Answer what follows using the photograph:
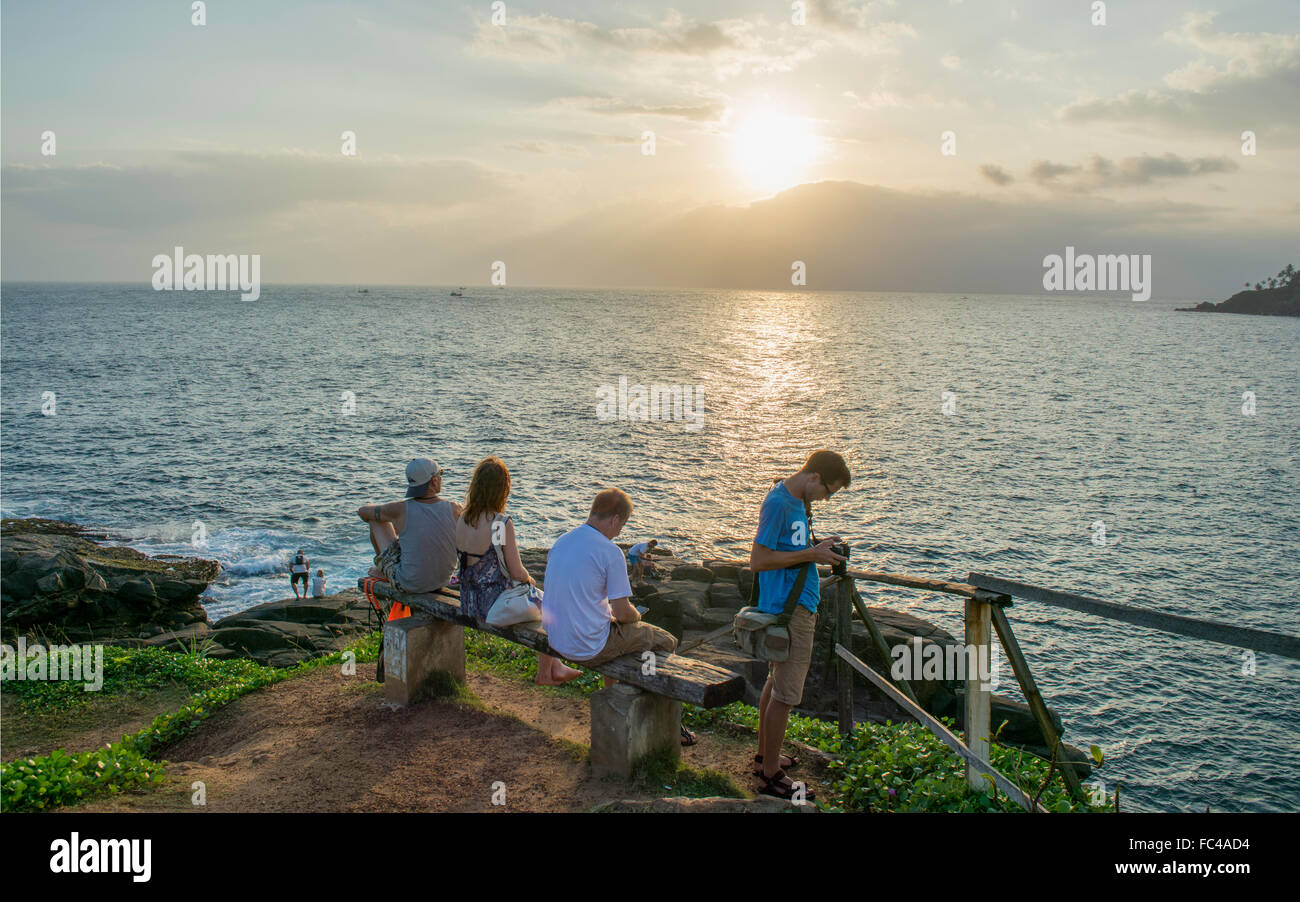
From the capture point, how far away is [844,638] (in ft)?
24.1

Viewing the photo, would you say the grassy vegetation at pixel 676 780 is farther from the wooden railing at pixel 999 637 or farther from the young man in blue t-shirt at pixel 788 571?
the wooden railing at pixel 999 637

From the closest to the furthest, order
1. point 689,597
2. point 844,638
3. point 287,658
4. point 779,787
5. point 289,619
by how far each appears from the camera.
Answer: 1. point 779,787
2. point 844,638
3. point 287,658
4. point 289,619
5. point 689,597

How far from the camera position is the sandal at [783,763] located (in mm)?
6340

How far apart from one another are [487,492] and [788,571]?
2496 millimetres

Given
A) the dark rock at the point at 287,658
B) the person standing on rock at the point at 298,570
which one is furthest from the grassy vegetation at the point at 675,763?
the person standing on rock at the point at 298,570

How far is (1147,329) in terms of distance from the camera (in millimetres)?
154875

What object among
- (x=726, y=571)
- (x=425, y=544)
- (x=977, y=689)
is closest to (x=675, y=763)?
(x=977, y=689)

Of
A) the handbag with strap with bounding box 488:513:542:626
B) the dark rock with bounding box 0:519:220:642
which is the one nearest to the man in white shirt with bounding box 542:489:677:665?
the handbag with strap with bounding box 488:513:542:626

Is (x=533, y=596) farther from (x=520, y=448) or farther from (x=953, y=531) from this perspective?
(x=520, y=448)

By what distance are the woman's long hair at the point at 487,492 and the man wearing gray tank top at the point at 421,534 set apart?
0.81m

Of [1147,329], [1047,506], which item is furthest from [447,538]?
[1147,329]

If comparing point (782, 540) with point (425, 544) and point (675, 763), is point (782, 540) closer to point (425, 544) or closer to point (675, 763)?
point (675, 763)

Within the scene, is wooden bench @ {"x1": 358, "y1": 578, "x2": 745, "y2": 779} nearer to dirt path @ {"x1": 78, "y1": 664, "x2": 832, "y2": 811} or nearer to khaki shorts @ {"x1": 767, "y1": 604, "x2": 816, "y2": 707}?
dirt path @ {"x1": 78, "y1": 664, "x2": 832, "y2": 811}

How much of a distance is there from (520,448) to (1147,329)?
152954 mm
